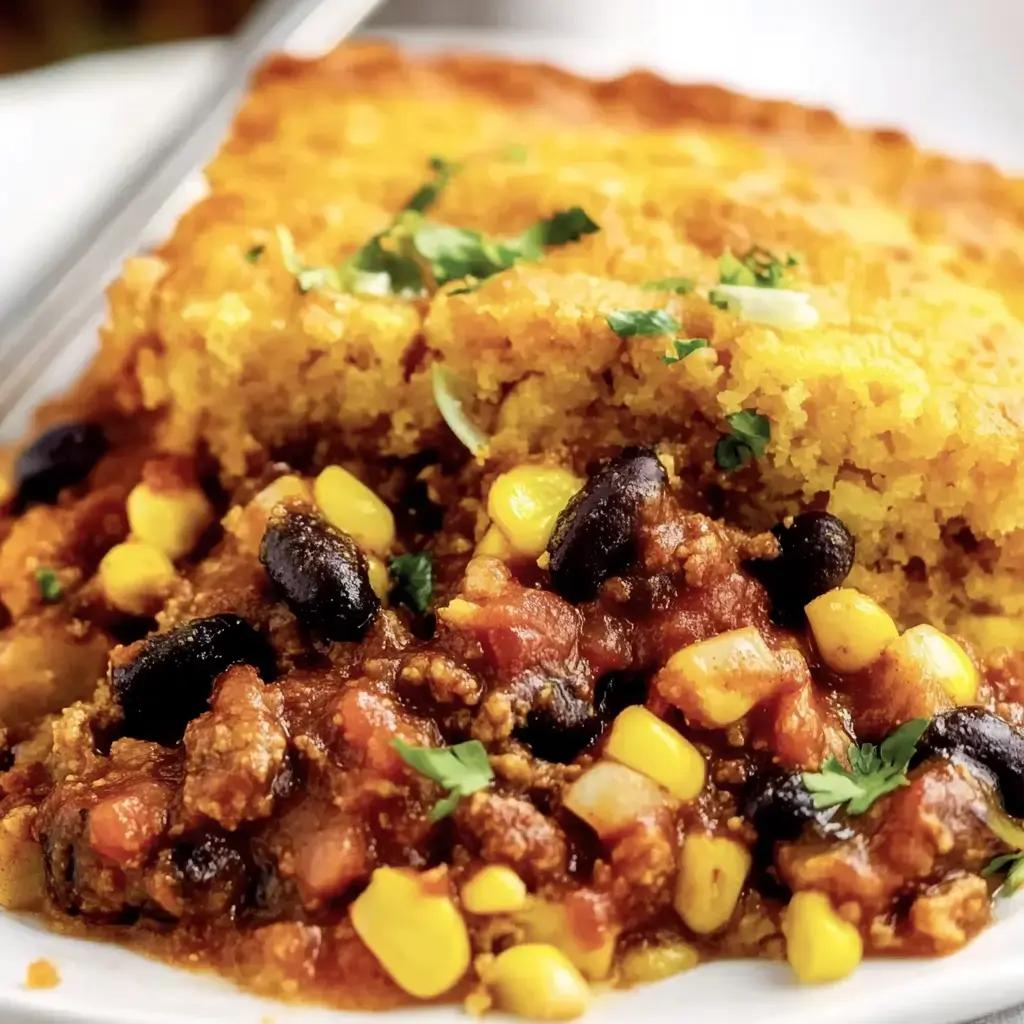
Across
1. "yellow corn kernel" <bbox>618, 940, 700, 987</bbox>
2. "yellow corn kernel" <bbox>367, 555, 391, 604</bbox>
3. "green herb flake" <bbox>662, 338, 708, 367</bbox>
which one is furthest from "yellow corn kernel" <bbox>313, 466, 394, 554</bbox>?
"yellow corn kernel" <bbox>618, 940, 700, 987</bbox>

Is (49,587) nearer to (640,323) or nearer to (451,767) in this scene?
(451,767)

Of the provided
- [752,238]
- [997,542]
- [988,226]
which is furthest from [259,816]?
[988,226]

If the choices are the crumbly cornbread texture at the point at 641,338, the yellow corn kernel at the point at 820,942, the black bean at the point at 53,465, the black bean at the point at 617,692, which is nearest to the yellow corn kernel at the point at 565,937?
the yellow corn kernel at the point at 820,942

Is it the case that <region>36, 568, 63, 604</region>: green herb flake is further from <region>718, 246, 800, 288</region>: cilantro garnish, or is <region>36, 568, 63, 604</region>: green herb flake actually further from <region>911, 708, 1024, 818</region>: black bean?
<region>911, 708, 1024, 818</region>: black bean

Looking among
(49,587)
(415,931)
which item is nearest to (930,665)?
(415,931)

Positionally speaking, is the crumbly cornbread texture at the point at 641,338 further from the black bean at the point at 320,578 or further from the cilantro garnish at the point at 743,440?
the black bean at the point at 320,578

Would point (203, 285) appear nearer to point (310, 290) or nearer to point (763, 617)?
point (310, 290)

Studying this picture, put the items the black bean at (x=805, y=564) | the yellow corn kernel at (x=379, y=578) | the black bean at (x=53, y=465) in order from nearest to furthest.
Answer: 1. the black bean at (x=805, y=564)
2. the yellow corn kernel at (x=379, y=578)
3. the black bean at (x=53, y=465)
